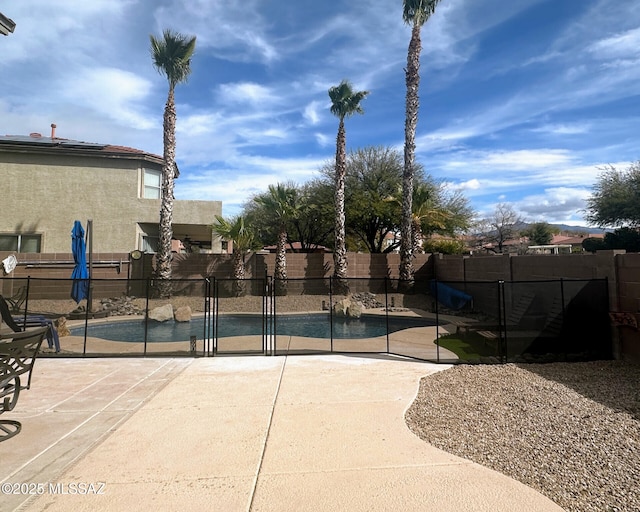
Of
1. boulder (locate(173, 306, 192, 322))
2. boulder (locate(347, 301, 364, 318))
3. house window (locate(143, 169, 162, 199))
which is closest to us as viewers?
boulder (locate(173, 306, 192, 322))

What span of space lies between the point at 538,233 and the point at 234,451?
50.4 meters

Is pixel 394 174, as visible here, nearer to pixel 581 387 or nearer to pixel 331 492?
pixel 581 387

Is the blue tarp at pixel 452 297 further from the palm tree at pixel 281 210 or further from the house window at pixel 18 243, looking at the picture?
the house window at pixel 18 243

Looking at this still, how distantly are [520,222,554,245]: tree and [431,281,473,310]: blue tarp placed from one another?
34.0 metres

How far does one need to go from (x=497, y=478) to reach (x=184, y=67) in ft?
60.3

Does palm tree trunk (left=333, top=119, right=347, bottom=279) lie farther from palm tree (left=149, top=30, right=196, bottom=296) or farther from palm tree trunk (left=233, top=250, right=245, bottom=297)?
palm tree (left=149, top=30, right=196, bottom=296)

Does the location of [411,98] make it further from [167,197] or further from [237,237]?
[167,197]

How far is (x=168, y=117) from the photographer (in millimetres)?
16438

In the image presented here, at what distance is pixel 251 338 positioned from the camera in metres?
10.0

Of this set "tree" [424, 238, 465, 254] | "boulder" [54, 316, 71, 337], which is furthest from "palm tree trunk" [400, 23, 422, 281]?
"boulder" [54, 316, 71, 337]

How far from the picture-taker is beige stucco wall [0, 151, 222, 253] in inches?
667

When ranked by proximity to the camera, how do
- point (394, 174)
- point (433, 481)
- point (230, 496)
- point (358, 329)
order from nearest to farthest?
point (230, 496) < point (433, 481) < point (358, 329) < point (394, 174)

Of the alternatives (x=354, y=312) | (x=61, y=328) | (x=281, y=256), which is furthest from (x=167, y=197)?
(x=354, y=312)

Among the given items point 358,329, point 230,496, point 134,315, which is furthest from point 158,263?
point 230,496
